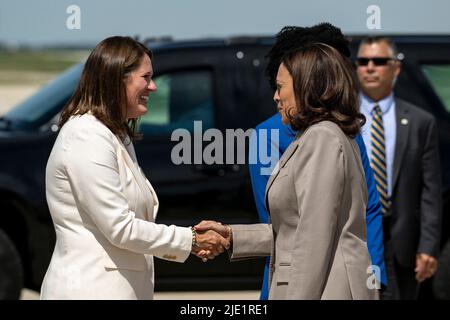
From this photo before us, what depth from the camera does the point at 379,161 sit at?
6098 millimetres

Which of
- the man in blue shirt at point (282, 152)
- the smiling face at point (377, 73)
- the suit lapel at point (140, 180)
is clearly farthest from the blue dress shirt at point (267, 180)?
the smiling face at point (377, 73)

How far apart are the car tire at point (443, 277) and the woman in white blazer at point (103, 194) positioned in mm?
3827

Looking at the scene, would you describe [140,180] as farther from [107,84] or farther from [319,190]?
[319,190]

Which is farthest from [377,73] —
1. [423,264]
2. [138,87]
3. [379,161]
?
[138,87]

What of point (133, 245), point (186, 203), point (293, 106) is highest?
point (293, 106)

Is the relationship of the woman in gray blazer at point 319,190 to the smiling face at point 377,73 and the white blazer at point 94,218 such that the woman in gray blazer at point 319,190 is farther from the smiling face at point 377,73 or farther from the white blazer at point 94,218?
the smiling face at point 377,73

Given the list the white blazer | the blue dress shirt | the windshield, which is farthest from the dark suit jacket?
the windshield

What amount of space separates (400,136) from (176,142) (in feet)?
6.32

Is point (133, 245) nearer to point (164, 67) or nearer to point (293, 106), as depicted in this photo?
point (293, 106)

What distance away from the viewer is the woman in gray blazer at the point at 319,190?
367 centimetres
